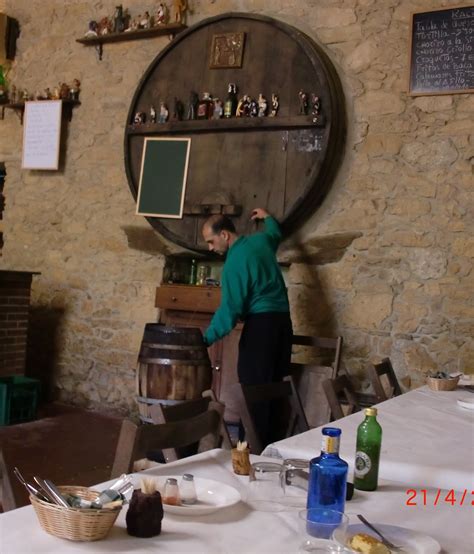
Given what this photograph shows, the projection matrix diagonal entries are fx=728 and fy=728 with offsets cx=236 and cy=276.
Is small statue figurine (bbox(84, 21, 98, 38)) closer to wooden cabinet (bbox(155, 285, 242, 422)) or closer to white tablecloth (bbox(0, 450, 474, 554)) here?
wooden cabinet (bbox(155, 285, 242, 422))

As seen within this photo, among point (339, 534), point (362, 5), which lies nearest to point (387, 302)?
point (362, 5)

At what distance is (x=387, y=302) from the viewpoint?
4.74m

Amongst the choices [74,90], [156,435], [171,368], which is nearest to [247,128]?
[74,90]

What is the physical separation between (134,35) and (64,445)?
329 cm

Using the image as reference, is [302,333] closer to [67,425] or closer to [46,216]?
[67,425]

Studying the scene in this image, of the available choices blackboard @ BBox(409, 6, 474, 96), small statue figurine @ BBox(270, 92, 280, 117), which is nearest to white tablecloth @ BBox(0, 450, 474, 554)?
blackboard @ BBox(409, 6, 474, 96)

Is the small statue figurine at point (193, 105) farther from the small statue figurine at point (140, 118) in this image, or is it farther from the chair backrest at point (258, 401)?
the chair backrest at point (258, 401)

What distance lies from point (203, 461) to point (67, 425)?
3.77m

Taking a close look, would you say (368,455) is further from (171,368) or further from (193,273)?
(193,273)

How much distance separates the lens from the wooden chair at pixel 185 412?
2.15m

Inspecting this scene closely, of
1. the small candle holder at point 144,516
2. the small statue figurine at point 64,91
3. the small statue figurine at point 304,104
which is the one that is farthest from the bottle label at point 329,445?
the small statue figurine at point 64,91

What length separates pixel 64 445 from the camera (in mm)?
4828

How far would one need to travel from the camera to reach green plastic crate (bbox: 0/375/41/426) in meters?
5.41

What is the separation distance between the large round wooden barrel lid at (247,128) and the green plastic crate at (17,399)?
1586 mm
